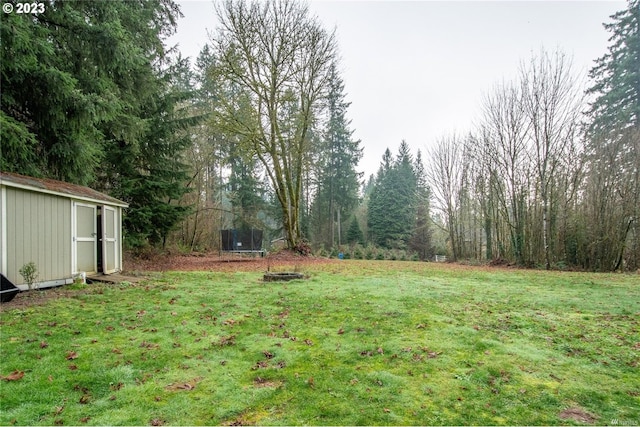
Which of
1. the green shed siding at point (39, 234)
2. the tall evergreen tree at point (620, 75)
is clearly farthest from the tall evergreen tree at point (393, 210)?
the green shed siding at point (39, 234)

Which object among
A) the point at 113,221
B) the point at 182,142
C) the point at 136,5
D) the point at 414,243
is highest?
the point at 136,5

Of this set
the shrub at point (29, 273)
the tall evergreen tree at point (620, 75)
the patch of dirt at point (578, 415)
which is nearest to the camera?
the patch of dirt at point (578, 415)

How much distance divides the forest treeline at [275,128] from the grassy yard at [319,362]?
436cm

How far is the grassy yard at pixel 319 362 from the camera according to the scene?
232 centimetres

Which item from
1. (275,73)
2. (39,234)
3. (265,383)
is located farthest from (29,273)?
(275,73)

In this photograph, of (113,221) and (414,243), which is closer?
(113,221)

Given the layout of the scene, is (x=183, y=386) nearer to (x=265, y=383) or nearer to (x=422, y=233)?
(x=265, y=383)

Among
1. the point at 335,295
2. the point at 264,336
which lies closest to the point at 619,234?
the point at 335,295

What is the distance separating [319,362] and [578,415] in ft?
6.58

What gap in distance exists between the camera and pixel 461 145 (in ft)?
61.2

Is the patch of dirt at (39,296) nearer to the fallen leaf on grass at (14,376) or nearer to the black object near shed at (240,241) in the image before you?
the fallen leaf on grass at (14,376)

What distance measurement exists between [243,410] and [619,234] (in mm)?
14099

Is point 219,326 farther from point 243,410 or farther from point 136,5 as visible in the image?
point 136,5

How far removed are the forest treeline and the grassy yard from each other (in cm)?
436
